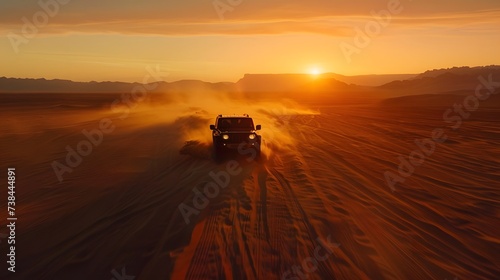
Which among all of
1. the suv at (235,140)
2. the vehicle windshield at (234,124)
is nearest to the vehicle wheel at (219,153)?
the suv at (235,140)

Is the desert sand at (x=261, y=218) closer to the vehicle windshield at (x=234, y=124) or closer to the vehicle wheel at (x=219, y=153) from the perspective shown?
the vehicle wheel at (x=219, y=153)

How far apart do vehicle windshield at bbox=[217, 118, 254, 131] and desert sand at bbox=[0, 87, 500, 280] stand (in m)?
1.47

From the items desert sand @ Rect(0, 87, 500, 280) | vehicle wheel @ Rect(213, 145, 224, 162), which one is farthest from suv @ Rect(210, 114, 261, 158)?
desert sand @ Rect(0, 87, 500, 280)

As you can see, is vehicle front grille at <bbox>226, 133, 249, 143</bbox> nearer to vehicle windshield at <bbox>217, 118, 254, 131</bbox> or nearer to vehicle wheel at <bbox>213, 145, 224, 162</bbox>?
vehicle wheel at <bbox>213, 145, 224, 162</bbox>

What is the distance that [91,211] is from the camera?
384 inches

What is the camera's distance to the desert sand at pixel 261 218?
6.61 m

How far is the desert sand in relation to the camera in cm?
661

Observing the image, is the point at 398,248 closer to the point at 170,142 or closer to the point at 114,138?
the point at 170,142

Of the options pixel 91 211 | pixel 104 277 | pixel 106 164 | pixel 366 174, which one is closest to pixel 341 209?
pixel 366 174

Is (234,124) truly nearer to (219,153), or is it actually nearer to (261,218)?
Result: (219,153)

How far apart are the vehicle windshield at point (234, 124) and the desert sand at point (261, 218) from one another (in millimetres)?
1472

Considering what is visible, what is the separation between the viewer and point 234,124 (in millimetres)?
16547

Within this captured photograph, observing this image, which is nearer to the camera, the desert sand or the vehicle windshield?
the desert sand

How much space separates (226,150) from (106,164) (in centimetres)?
515
